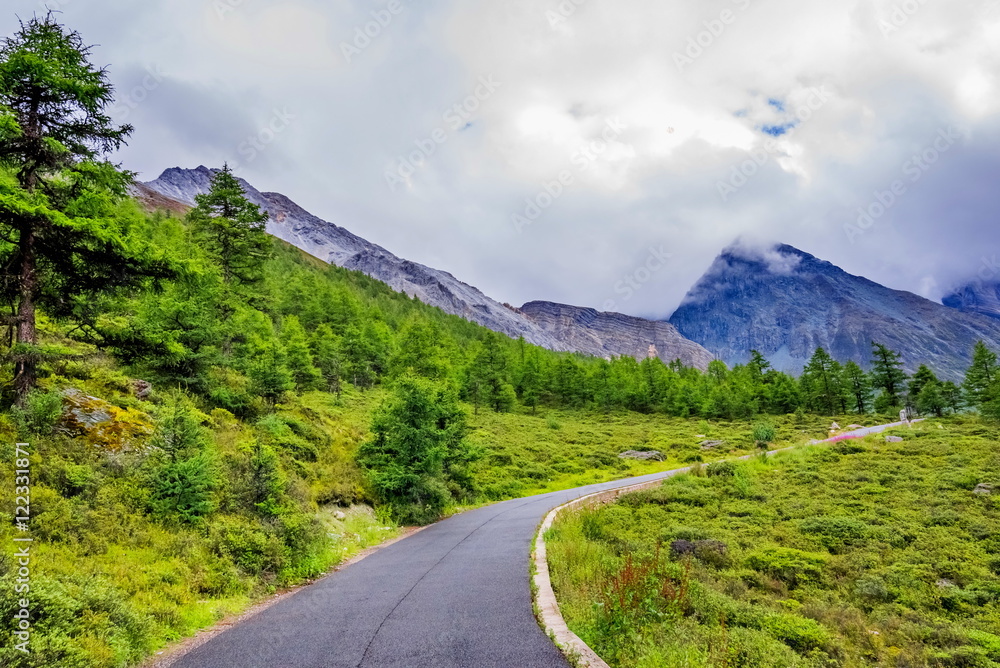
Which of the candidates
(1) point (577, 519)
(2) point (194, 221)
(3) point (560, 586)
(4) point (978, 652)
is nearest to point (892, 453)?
(1) point (577, 519)

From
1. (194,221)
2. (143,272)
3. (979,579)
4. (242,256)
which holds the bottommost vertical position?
(979,579)

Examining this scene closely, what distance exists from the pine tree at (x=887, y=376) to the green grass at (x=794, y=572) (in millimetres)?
56431

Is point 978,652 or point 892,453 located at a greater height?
point 892,453

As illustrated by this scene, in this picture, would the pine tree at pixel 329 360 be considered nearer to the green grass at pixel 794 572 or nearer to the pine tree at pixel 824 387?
the green grass at pixel 794 572

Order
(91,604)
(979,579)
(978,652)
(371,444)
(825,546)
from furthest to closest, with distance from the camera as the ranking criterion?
(371,444), (825,546), (979,579), (978,652), (91,604)

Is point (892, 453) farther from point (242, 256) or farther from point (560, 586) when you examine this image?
point (242, 256)

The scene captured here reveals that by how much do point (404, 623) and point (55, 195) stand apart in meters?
12.2

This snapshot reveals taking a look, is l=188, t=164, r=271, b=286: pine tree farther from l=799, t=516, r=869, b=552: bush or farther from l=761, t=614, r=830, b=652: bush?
l=799, t=516, r=869, b=552: bush

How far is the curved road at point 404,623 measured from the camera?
18.0 feet

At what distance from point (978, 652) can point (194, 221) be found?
3582cm

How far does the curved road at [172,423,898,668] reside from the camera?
5492 millimetres

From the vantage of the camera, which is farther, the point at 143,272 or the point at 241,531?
the point at 143,272

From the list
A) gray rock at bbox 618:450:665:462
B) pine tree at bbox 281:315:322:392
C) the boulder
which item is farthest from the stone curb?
pine tree at bbox 281:315:322:392

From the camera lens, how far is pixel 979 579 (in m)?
9.55
